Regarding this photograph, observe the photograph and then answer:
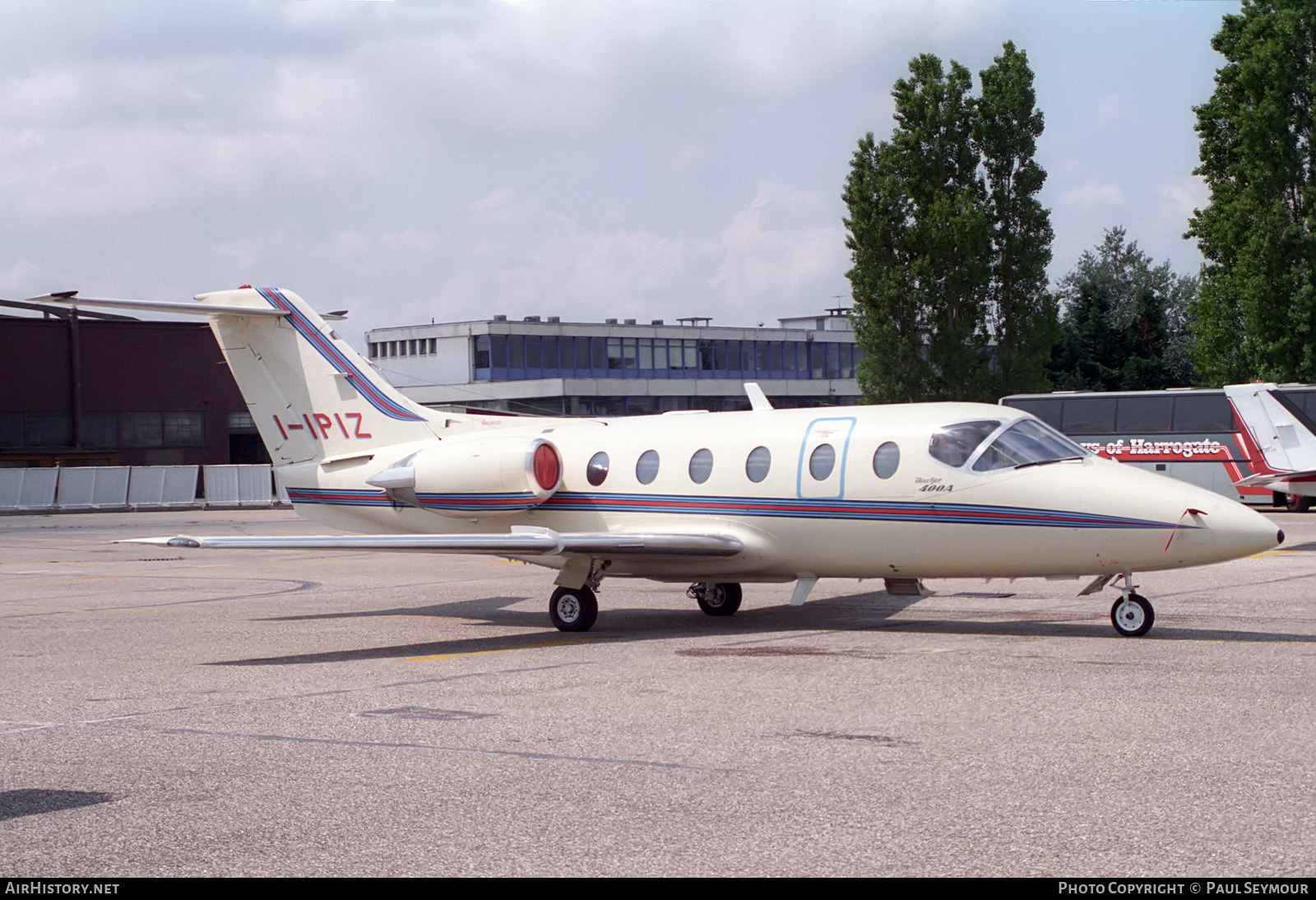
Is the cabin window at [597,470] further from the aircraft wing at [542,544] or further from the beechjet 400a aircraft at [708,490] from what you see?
the aircraft wing at [542,544]

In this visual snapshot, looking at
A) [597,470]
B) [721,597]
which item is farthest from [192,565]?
[721,597]

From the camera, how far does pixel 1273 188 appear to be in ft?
154

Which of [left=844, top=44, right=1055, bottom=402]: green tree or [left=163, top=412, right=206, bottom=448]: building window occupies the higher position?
[left=844, top=44, right=1055, bottom=402]: green tree

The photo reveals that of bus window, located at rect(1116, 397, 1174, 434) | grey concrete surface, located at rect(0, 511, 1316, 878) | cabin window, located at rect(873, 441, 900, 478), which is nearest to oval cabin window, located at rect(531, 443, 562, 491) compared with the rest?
grey concrete surface, located at rect(0, 511, 1316, 878)

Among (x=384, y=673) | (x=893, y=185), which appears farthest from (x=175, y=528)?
(x=384, y=673)

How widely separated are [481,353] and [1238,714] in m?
79.2

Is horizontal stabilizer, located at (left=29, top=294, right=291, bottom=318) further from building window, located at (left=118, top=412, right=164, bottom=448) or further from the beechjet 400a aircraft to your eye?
building window, located at (left=118, top=412, right=164, bottom=448)

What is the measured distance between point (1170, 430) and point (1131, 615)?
3120 centimetres

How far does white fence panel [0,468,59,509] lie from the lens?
5294 cm

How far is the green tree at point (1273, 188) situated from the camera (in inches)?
1826

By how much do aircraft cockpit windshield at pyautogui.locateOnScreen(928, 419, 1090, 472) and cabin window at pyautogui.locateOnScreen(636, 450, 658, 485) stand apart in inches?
141

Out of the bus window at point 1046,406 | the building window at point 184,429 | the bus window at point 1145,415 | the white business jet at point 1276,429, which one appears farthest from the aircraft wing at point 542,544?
the building window at point 184,429

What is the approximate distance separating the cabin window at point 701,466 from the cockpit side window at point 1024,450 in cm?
334

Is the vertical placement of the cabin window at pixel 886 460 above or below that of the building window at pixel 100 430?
below
